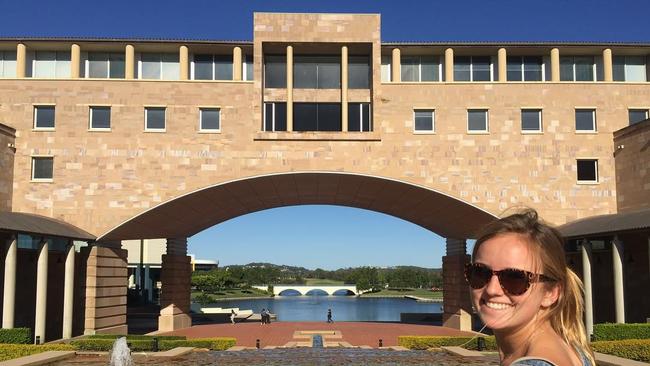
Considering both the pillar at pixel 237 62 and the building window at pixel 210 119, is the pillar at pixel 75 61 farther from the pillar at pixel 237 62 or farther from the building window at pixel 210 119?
the pillar at pixel 237 62

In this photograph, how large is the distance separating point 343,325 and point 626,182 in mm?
23153

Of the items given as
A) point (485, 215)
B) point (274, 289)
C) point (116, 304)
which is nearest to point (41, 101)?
point (116, 304)

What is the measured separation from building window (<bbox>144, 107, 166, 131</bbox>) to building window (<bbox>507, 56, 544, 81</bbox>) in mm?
20784

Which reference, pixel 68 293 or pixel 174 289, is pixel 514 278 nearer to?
pixel 68 293

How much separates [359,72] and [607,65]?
1456 centimetres

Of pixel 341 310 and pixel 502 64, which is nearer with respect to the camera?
pixel 502 64

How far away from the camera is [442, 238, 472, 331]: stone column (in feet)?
148

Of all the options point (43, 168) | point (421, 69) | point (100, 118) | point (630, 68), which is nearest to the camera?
point (43, 168)

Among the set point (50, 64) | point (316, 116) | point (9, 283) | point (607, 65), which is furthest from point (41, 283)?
point (607, 65)

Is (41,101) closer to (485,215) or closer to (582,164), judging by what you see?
(485,215)

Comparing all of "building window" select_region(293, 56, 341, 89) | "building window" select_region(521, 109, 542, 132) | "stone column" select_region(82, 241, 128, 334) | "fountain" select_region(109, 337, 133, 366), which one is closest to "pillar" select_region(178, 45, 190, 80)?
"building window" select_region(293, 56, 341, 89)

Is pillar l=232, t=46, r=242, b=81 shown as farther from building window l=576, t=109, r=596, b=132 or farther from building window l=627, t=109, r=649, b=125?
building window l=627, t=109, r=649, b=125

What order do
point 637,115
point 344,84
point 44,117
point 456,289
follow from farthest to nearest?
point 456,289, point 637,115, point 344,84, point 44,117

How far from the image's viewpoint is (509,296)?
9.21 feet
